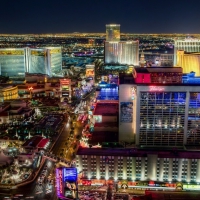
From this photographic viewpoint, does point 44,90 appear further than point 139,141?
Yes

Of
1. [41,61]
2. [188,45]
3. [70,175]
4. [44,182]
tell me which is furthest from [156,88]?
[41,61]

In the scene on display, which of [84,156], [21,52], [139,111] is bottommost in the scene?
[84,156]

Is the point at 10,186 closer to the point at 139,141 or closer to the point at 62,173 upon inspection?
the point at 62,173

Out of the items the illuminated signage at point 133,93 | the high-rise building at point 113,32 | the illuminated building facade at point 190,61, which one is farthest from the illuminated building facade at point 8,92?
the high-rise building at point 113,32

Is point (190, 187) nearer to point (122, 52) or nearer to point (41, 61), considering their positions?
point (41, 61)

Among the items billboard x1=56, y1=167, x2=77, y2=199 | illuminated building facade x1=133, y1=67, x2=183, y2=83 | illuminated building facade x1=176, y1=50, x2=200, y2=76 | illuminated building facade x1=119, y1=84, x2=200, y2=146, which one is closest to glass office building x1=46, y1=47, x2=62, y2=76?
illuminated building facade x1=176, y1=50, x2=200, y2=76

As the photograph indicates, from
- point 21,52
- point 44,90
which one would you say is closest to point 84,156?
point 44,90
